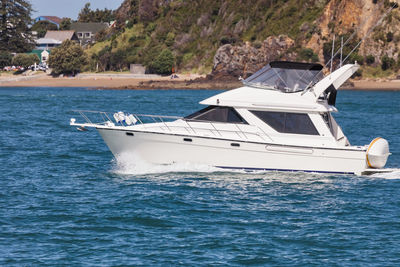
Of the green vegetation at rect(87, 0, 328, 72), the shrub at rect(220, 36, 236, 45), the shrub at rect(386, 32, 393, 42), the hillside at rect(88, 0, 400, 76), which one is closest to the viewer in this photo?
the shrub at rect(386, 32, 393, 42)

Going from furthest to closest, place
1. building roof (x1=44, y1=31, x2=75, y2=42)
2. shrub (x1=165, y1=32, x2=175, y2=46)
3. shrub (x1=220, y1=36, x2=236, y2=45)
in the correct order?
1. building roof (x1=44, y1=31, x2=75, y2=42)
2. shrub (x1=165, y1=32, x2=175, y2=46)
3. shrub (x1=220, y1=36, x2=236, y2=45)

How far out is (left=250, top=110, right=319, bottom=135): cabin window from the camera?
1981 cm

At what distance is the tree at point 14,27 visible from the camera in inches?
5015

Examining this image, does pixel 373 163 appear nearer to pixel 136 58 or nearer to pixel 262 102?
pixel 262 102

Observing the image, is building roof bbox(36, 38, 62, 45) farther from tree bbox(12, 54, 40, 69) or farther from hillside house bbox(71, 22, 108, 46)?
tree bbox(12, 54, 40, 69)

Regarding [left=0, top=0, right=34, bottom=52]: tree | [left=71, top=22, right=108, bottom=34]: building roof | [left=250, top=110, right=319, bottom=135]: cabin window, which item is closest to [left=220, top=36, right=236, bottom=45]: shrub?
[left=0, top=0, right=34, bottom=52]: tree

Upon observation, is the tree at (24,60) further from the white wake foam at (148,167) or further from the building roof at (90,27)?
the white wake foam at (148,167)

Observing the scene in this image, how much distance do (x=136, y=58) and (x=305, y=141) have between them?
88.3 m

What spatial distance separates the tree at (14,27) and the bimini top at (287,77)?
113 m

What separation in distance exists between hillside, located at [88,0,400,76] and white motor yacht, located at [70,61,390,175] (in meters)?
71.9

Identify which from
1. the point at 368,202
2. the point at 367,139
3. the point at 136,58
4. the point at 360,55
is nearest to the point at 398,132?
the point at 367,139

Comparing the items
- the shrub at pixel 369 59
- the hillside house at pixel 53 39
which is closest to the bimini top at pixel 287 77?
the shrub at pixel 369 59

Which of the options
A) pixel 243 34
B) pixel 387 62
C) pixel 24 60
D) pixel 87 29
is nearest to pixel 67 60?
pixel 24 60

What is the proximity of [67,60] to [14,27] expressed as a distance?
3054cm
